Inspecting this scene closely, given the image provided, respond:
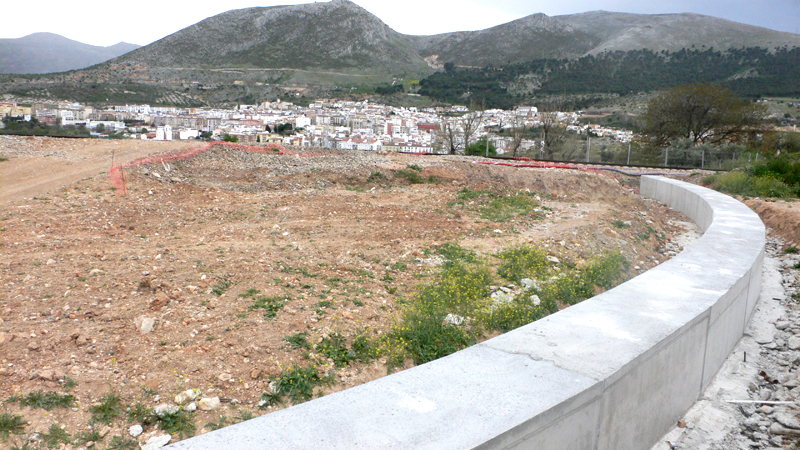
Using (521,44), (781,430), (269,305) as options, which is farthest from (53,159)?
(521,44)

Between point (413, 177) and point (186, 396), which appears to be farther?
point (413, 177)

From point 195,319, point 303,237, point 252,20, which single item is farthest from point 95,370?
point 252,20

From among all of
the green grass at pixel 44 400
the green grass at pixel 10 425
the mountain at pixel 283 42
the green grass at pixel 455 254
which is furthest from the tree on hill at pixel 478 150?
the mountain at pixel 283 42

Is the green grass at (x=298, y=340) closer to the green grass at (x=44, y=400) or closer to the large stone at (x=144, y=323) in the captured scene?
the large stone at (x=144, y=323)

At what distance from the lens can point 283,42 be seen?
104 meters

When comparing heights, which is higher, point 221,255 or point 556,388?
point 556,388

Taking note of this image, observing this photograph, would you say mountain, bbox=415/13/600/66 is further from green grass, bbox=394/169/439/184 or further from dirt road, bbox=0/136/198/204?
dirt road, bbox=0/136/198/204

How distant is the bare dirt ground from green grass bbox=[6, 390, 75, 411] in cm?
6

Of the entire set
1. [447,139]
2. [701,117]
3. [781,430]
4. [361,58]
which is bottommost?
[781,430]

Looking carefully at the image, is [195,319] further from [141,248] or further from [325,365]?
[141,248]

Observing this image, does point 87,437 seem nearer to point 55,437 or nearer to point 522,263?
point 55,437

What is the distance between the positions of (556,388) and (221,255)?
18.0 feet

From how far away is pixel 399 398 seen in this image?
8.48ft

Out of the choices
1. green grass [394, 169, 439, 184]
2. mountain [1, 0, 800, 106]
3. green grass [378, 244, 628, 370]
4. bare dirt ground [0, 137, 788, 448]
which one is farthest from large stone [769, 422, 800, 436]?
mountain [1, 0, 800, 106]
